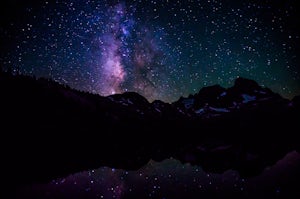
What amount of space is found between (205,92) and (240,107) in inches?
1618

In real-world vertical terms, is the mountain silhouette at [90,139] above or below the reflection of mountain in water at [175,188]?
above

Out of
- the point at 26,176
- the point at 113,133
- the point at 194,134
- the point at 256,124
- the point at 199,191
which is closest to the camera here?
the point at 199,191

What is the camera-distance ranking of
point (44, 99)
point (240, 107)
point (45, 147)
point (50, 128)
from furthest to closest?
point (240, 107), point (44, 99), point (50, 128), point (45, 147)

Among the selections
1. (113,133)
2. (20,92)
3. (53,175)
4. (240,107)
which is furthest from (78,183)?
(240,107)

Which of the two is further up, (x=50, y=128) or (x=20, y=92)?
(x=20, y=92)

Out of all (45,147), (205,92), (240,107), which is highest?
(205,92)

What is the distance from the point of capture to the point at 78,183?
50.3ft

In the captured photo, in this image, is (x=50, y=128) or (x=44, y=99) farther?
(x=44, y=99)

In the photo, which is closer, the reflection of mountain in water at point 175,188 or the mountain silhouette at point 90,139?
the reflection of mountain in water at point 175,188

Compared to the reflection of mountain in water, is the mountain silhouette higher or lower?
higher

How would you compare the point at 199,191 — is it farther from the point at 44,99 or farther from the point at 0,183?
the point at 44,99

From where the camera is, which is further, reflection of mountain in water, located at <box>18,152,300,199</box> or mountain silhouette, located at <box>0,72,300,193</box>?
mountain silhouette, located at <box>0,72,300,193</box>

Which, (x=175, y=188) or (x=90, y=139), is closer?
(x=175, y=188)

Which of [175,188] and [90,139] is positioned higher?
[90,139]
